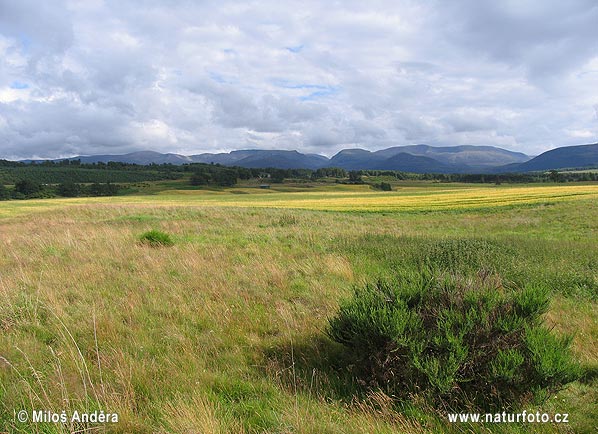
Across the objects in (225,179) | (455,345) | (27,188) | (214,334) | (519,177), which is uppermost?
(225,179)

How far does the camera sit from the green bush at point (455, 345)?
3262mm

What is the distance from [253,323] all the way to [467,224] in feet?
66.6

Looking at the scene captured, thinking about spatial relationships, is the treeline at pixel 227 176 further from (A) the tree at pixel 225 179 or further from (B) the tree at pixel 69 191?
(B) the tree at pixel 69 191

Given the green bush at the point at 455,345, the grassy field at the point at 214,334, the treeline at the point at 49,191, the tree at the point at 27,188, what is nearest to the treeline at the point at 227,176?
the treeline at the point at 49,191

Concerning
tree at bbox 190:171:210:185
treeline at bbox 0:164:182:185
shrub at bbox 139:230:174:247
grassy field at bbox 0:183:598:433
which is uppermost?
treeline at bbox 0:164:182:185

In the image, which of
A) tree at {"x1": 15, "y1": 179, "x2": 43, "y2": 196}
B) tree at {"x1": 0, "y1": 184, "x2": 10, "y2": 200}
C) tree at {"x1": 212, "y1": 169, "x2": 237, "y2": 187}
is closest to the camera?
tree at {"x1": 0, "y1": 184, "x2": 10, "y2": 200}

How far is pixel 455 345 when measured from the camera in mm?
3402

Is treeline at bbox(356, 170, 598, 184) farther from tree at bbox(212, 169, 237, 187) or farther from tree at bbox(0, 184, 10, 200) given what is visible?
tree at bbox(0, 184, 10, 200)

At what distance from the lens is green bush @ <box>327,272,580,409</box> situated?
326 cm

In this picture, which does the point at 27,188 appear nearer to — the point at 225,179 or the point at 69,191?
the point at 69,191

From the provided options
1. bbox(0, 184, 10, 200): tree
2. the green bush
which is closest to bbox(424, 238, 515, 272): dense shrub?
the green bush

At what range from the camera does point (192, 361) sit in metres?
4.07

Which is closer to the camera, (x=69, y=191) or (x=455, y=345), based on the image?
(x=455, y=345)

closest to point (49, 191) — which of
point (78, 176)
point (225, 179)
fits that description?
point (225, 179)
